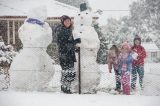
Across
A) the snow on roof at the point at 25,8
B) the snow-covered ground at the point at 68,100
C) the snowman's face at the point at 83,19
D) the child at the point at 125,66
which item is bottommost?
the snow-covered ground at the point at 68,100

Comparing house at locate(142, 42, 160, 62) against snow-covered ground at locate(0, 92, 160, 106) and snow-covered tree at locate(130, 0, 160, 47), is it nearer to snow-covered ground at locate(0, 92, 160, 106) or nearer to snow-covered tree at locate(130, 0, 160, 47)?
snow-covered tree at locate(130, 0, 160, 47)

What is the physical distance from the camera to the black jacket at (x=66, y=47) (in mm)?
6879

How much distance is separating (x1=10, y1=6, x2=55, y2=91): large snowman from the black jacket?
31 centimetres

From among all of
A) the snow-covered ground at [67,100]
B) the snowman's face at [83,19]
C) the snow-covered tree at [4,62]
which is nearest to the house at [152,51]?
the snow-covered tree at [4,62]

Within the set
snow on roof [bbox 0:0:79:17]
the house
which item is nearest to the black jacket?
snow on roof [bbox 0:0:79:17]

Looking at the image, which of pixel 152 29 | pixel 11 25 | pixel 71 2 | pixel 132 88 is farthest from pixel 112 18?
pixel 132 88

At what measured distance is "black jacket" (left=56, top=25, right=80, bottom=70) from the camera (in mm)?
6879

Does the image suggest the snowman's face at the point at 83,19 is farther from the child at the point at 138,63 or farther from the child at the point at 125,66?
the child at the point at 138,63

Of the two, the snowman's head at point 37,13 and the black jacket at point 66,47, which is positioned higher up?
the snowman's head at point 37,13

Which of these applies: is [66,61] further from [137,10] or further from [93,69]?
[137,10]

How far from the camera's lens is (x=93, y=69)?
7.13 metres

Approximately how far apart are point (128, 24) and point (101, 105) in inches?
1203

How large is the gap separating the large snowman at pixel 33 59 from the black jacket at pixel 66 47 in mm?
310

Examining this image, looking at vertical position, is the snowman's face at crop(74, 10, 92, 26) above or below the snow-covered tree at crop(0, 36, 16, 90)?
above
